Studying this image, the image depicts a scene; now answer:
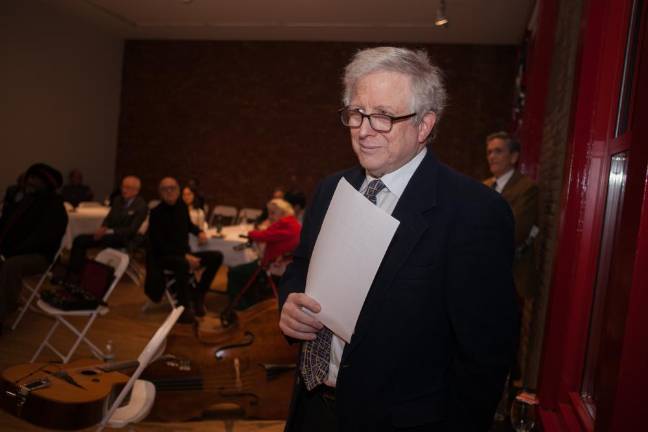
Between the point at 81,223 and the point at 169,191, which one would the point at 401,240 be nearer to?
the point at 169,191

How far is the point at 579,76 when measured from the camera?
2205 mm

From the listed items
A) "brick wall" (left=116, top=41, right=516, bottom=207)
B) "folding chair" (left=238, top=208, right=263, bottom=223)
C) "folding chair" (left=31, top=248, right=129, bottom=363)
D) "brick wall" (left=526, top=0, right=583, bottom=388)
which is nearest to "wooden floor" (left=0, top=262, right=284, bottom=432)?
"folding chair" (left=31, top=248, right=129, bottom=363)

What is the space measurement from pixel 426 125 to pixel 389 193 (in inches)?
7.8

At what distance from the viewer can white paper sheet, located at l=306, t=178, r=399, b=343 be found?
117 centimetres

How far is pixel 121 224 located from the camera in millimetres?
6305

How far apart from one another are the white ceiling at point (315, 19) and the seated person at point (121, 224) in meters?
3.90

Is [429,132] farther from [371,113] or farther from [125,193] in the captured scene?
[125,193]

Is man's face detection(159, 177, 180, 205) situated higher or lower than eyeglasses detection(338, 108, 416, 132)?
lower

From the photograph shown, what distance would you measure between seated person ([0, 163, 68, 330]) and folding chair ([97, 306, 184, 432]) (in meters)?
2.33

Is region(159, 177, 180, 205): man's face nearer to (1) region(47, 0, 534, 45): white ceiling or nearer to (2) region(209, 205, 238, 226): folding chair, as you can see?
(1) region(47, 0, 534, 45): white ceiling

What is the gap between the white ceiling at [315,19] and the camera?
26.5ft

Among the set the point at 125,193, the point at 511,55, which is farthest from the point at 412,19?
the point at 125,193

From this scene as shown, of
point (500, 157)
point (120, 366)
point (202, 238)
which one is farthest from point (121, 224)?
point (500, 157)

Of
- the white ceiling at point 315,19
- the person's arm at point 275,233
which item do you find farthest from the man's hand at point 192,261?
the white ceiling at point 315,19
